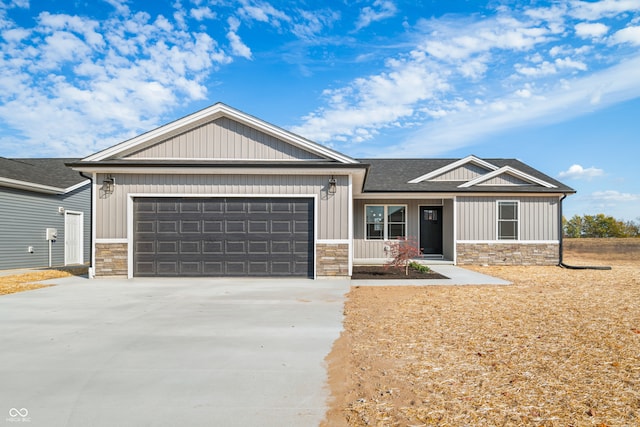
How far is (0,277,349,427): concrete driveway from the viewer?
3121 mm

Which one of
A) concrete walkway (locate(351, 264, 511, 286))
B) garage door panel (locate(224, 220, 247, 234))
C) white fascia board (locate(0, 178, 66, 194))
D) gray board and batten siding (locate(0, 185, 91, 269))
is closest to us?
concrete walkway (locate(351, 264, 511, 286))

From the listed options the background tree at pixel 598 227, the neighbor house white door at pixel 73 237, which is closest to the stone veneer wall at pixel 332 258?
the neighbor house white door at pixel 73 237

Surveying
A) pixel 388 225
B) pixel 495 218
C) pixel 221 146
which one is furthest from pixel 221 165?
pixel 495 218

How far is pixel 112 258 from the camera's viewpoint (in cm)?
1121

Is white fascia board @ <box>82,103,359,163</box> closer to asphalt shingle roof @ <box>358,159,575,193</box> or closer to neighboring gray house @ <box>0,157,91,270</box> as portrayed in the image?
asphalt shingle roof @ <box>358,159,575,193</box>

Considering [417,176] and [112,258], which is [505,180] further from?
[112,258]

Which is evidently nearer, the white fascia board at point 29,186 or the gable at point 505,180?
the white fascia board at point 29,186

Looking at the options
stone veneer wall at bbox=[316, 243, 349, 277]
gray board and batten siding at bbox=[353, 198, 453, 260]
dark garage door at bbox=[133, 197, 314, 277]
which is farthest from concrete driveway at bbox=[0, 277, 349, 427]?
gray board and batten siding at bbox=[353, 198, 453, 260]

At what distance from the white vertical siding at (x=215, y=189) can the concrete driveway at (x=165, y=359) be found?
3.23m

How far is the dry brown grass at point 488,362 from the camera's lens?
302 cm

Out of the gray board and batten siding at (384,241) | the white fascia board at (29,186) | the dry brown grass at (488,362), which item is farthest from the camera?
the gray board and batten siding at (384,241)

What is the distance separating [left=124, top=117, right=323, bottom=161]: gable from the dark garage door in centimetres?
129

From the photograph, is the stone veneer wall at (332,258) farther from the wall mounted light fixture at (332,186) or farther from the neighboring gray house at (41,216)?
the neighboring gray house at (41,216)

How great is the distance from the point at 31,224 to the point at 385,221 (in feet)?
45.6
